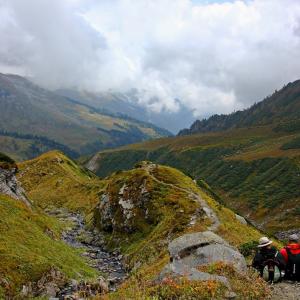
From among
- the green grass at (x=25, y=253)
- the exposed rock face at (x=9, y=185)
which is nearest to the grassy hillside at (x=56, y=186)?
the exposed rock face at (x=9, y=185)

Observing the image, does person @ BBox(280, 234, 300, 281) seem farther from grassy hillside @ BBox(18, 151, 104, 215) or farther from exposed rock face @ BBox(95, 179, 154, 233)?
grassy hillside @ BBox(18, 151, 104, 215)

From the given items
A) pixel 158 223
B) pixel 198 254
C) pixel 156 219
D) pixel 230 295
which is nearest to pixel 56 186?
pixel 156 219

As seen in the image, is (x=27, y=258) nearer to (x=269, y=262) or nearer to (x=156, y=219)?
(x=269, y=262)

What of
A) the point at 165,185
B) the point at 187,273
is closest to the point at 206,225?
the point at 165,185

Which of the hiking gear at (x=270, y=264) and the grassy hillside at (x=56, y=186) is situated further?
the grassy hillside at (x=56, y=186)

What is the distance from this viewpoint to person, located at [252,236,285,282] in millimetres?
22094

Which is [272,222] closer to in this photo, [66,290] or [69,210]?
[69,210]

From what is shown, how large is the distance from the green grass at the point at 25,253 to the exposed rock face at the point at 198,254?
Answer: 12.0m

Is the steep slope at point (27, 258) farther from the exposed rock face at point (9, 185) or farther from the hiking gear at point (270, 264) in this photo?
the hiking gear at point (270, 264)

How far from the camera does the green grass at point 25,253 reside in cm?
3225

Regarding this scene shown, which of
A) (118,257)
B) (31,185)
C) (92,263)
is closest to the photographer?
(92,263)

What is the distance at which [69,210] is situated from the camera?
10688 centimetres

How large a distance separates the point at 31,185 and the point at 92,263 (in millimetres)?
96853

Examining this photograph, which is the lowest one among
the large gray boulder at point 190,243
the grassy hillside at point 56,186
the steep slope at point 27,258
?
the steep slope at point 27,258
